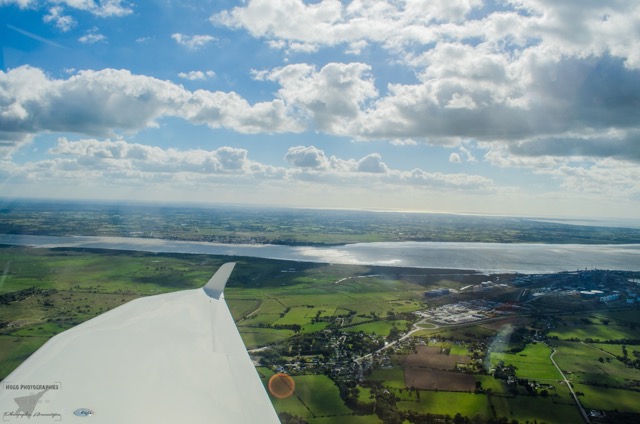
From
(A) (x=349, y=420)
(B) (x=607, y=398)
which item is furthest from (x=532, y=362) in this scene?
(A) (x=349, y=420)

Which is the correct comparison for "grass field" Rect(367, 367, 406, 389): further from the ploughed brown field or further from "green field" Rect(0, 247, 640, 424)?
the ploughed brown field

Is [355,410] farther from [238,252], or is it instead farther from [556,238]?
[556,238]

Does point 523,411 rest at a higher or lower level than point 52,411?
lower

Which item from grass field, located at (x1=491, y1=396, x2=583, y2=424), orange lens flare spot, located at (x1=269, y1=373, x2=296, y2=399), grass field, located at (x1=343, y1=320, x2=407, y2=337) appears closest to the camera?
grass field, located at (x1=491, y1=396, x2=583, y2=424)

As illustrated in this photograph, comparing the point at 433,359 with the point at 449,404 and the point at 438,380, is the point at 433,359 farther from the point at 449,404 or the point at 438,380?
the point at 449,404

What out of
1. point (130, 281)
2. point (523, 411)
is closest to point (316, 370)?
point (523, 411)

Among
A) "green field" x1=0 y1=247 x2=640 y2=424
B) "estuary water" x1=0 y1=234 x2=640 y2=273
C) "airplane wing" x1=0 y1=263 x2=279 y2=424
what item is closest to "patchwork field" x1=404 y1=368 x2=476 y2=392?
"green field" x1=0 y1=247 x2=640 y2=424
